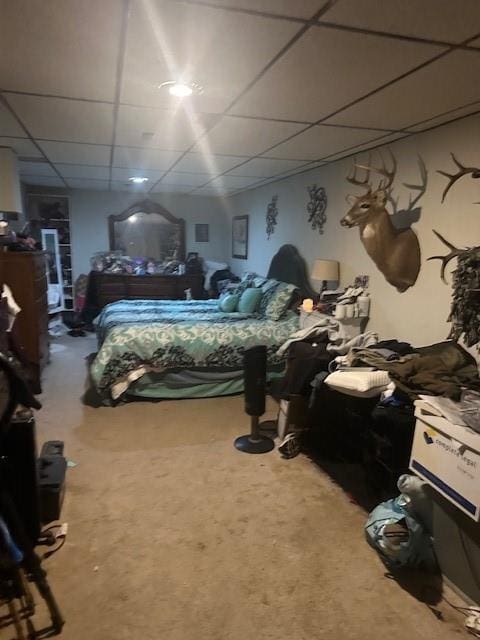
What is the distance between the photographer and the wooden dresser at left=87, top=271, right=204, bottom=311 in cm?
638

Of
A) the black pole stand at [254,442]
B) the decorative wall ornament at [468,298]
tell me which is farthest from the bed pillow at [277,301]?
the decorative wall ornament at [468,298]

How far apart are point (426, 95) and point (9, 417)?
2.41 metres

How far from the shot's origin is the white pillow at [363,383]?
2145 mm

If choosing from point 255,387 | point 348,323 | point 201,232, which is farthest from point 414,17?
point 201,232

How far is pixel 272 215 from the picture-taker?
525 centimetres

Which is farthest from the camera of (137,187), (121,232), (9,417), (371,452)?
(121,232)

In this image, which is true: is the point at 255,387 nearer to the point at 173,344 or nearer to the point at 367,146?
the point at 173,344

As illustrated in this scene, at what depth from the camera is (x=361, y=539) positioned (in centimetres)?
208

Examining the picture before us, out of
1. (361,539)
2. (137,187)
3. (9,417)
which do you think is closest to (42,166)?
(137,187)

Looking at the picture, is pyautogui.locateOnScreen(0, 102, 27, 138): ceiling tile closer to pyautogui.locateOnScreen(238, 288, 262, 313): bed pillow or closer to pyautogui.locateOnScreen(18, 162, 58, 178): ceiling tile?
pyautogui.locateOnScreen(18, 162, 58, 178): ceiling tile

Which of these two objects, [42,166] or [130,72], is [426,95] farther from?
[42,166]

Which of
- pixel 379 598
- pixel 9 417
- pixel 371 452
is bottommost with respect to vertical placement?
pixel 379 598

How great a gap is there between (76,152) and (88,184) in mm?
2494

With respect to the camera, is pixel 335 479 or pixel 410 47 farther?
pixel 335 479
